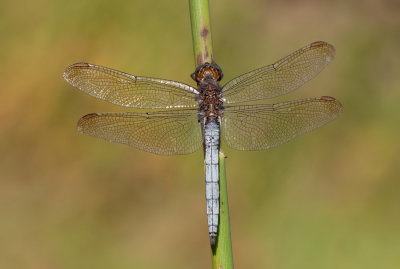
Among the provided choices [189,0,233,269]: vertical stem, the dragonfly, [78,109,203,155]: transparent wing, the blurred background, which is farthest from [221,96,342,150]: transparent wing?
the blurred background

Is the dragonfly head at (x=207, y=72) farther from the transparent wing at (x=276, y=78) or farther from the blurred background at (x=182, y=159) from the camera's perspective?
the blurred background at (x=182, y=159)

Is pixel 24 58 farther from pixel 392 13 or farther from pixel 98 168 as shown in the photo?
pixel 392 13

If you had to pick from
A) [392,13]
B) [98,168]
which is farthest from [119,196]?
[392,13]

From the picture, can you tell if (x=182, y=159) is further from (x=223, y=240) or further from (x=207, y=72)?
(x=223, y=240)

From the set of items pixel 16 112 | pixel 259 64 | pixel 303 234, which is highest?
pixel 259 64

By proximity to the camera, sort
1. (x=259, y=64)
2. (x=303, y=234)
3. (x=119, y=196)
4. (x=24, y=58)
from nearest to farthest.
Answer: (x=303, y=234)
(x=119, y=196)
(x=259, y=64)
(x=24, y=58)

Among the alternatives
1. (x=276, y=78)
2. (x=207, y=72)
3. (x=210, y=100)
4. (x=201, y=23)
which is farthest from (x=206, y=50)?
(x=276, y=78)

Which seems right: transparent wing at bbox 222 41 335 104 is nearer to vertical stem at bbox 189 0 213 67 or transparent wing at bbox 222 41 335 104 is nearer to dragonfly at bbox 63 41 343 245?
dragonfly at bbox 63 41 343 245
